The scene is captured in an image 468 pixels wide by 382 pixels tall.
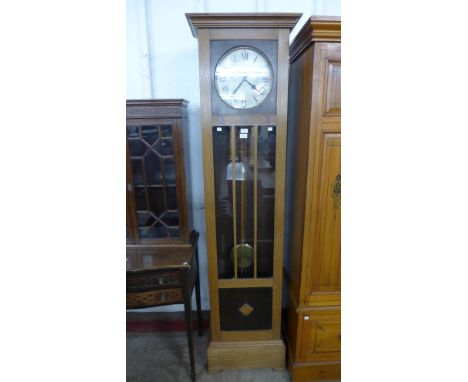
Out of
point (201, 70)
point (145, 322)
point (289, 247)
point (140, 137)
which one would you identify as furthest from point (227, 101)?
point (145, 322)

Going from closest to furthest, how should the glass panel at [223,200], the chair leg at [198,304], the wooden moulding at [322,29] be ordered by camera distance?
the wooden moulding at [322,29] < the glass panel at [223,200] < the chair leg at [198,304]

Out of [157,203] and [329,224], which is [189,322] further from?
[329,224]

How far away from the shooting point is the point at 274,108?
103cm

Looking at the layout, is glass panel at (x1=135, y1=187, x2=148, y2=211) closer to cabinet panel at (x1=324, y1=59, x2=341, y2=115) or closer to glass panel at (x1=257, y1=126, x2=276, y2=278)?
glass panel at (x1=257, y1=126, x2=276, y2=278)

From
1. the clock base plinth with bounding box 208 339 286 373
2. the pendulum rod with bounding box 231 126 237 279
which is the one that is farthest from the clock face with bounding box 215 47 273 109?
the clock base plinth with bounding box 208 339 286 373

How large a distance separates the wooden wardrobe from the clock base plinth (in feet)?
0.23

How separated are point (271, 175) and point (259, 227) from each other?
0.25 meters

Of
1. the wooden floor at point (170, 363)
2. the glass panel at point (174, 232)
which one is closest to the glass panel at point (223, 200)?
the glass panel at point (174, 232)

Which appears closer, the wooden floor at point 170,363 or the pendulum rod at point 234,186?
the pendulum rod at point 234,186

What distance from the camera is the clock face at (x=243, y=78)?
3.30ft

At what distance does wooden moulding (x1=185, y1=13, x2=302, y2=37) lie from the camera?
936 millimetres

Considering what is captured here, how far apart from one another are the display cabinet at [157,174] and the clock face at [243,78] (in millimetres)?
239

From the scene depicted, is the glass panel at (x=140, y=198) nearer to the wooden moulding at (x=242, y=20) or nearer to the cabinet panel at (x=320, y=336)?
the wooden moulding at (x=242, y=20)
